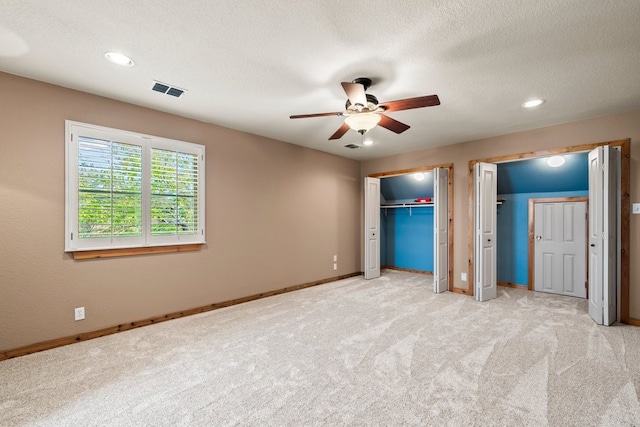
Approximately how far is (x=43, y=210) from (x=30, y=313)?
958 millimetres

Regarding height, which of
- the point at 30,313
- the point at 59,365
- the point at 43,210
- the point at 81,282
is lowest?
the point at 59,365

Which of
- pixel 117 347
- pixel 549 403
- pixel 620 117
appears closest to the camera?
pixel 549 403

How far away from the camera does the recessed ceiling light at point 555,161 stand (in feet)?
14.5

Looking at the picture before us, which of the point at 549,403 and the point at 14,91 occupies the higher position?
the point at 14,91

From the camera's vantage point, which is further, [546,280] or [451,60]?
[546,280]

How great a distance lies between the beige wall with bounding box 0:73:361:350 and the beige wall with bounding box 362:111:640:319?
177cm

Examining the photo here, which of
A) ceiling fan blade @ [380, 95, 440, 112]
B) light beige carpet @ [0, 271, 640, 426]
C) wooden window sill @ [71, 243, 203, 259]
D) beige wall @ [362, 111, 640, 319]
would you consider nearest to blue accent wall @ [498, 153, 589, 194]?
beige wall @ [362, 111, 640, 319]

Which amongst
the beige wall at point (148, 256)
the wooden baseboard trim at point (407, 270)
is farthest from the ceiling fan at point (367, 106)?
the wooden baseboard trim at point (407, 270)

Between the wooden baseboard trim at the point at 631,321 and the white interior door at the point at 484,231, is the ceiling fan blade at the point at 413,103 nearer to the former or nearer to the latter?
the white interior door at the point at 484,231

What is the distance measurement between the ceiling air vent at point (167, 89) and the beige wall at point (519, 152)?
4.05 m

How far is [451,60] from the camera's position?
7.98ft

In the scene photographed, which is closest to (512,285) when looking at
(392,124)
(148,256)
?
(392,124)

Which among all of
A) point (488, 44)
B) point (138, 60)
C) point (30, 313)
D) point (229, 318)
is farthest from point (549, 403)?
point (30, 313)

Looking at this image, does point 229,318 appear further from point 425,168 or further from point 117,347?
point 425,168
